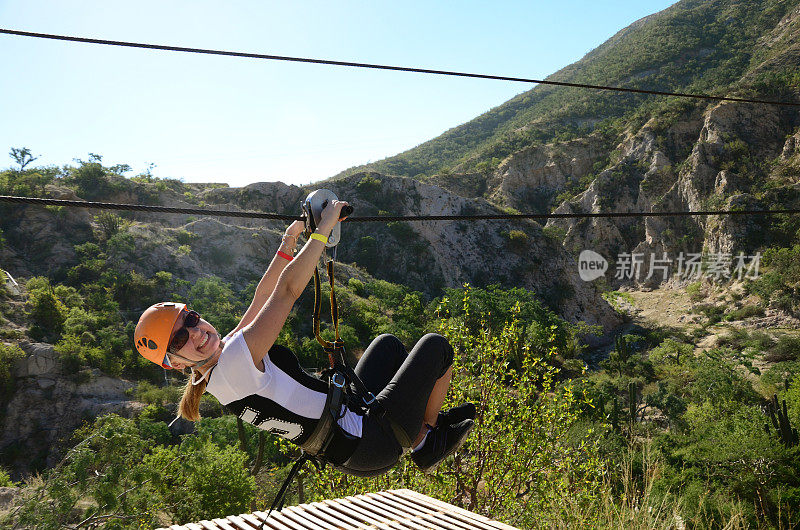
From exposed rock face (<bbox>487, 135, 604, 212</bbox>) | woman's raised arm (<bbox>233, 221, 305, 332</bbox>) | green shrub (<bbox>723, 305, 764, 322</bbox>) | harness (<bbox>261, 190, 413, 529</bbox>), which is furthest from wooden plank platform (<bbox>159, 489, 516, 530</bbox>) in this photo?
exposed rock face (<bbox>487, 135, 604, 212</bbox>)

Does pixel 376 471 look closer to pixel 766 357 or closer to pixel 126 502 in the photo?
pixel 126 502

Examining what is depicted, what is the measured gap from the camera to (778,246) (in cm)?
3856

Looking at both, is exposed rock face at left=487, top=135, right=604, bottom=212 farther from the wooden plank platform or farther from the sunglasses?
the sunglasses

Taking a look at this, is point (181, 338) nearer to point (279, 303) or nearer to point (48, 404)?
point (279, 303)

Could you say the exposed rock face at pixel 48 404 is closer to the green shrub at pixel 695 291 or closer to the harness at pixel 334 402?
the harness at pixel 334 402

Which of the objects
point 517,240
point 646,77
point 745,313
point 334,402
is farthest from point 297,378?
point 646,77

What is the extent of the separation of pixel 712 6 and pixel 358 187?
6623cm

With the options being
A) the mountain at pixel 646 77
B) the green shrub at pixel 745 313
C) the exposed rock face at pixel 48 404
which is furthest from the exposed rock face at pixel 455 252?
the exposed rock face at pixel 48 404

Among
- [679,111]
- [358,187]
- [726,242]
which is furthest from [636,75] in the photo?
[358,187]

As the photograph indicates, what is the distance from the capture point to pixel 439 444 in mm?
2883

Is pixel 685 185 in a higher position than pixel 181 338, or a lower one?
higher

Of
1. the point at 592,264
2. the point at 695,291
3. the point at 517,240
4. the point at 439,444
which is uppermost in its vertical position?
the point at 517,240

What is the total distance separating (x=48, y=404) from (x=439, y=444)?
63.9ft

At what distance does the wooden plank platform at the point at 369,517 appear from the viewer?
11.6ft
